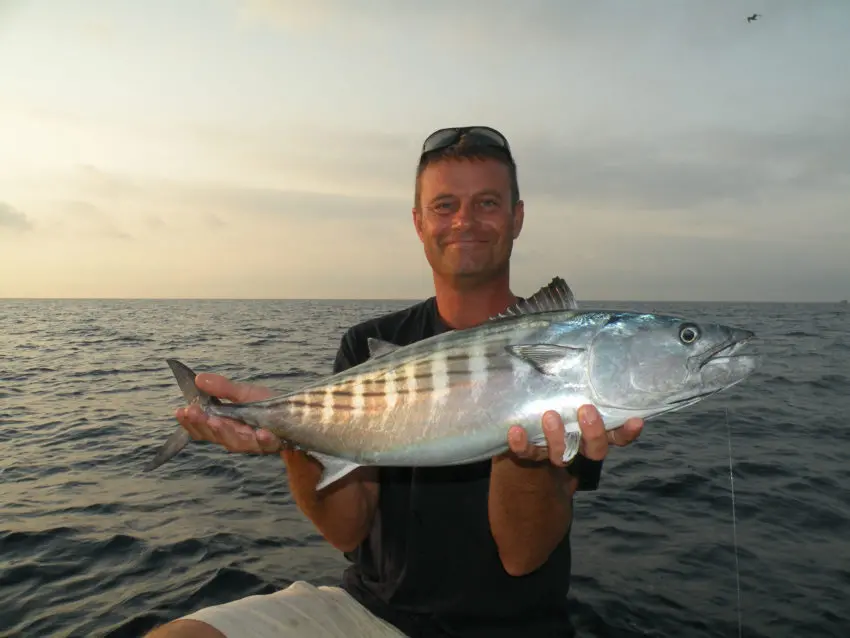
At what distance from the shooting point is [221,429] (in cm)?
387

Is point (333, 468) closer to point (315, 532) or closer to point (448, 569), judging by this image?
point (448, 569)

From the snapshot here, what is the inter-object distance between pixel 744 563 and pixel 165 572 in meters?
7.11

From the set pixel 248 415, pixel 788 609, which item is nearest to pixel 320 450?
pixel 248 415

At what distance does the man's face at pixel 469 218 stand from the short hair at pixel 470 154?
5 centimetres

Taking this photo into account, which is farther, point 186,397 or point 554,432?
point 186,397

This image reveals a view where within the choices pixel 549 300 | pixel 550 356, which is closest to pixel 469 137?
pixel 549 300

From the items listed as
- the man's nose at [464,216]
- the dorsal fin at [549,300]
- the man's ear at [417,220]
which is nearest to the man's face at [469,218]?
the man's nose at [464,216]

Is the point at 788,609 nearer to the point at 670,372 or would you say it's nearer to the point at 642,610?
the point at 642,610

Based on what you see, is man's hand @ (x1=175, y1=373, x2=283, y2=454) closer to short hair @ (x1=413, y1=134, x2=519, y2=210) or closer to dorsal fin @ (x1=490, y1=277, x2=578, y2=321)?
dorsal fin @ (x1=490, y1=277, x2=578, y2=321)

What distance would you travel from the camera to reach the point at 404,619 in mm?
3887

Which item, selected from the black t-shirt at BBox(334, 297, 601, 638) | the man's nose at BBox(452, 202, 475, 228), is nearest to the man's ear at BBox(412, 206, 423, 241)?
the man's nose at BBox(452, 202, 475, 228)

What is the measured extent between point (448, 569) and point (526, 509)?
83cm

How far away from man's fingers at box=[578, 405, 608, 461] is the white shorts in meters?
1.93

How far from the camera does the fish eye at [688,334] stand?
3.12m
